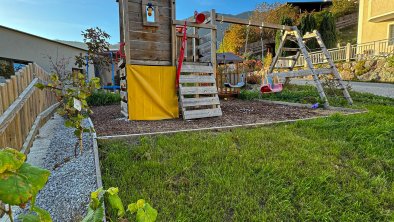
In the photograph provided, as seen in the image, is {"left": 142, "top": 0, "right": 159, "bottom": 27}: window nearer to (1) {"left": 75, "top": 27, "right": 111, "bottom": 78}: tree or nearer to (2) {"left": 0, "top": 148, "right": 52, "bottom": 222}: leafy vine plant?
(2) {"left": 0, "top": 148, "right": 52, "bottom": 222}: leafy vine plant

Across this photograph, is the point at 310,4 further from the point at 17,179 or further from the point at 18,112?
the point at 17,179

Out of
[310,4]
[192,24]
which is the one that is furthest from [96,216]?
[310,4]

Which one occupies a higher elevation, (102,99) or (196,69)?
(196,69)

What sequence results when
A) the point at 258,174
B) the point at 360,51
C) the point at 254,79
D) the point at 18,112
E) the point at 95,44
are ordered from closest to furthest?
the point at 258,174 < the point at 18,112 < the point at 95,44 < the point at 254,79 < the point at 360,51

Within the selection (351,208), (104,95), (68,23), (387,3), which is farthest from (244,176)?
(387,3)

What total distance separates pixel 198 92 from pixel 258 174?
104 inches

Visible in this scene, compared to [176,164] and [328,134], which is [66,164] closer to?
[176,164]

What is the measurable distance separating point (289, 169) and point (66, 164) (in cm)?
229

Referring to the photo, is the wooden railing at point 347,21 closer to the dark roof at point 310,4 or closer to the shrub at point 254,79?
the dark roof at point 310,4

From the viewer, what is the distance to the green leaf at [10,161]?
532 mm

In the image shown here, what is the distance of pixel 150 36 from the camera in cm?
448

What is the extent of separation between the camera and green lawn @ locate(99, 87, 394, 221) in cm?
185

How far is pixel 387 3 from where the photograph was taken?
13125 millimetres

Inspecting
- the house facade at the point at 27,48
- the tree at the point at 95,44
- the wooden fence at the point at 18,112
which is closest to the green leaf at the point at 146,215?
the wooden fence at the point at 18,112
